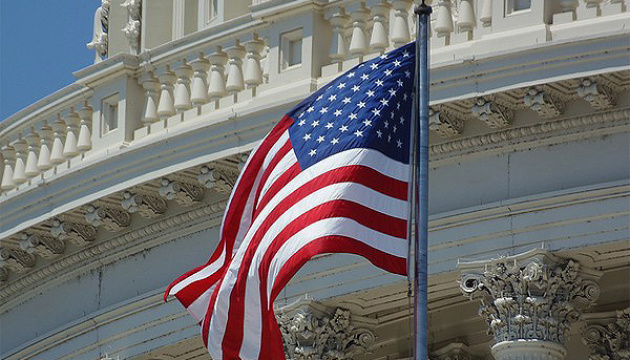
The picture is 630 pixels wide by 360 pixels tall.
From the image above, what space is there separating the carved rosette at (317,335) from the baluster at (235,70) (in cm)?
329

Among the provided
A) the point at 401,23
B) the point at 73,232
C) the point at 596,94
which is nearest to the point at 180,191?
the point at 73,232

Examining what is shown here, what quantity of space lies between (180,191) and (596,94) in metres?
6.29

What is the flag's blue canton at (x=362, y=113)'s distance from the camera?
2803cm

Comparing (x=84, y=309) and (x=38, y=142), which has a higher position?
(x=38, y=142)

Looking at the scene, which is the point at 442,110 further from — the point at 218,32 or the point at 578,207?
the point at 218,32

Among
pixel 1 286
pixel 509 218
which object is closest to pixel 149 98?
pixel 1 286

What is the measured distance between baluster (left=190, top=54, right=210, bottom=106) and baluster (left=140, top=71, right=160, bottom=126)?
28.0 inches

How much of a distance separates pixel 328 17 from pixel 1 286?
7053 mm

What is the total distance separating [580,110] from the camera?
102 ft

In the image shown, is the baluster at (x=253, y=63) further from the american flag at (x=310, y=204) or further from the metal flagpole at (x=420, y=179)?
the metal flagpole at (x=420, y=179)

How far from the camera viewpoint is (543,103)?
31.0 metres

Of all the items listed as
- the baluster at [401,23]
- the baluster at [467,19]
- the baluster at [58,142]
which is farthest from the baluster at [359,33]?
the baluster at [58,142]

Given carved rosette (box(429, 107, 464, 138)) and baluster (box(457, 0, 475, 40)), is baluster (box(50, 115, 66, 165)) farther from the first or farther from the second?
baluster (box(457, 0, 475, 40))

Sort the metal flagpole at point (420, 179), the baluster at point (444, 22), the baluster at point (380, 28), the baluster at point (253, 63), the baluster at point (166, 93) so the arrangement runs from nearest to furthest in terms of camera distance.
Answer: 1. the metal flagpole at point (420, 179)
2. the baluster at point (444, 22)
3. the baluster at point (380, 28)
4. the baluster at point (253, 63)
5. the baluster at point (166, 93)
